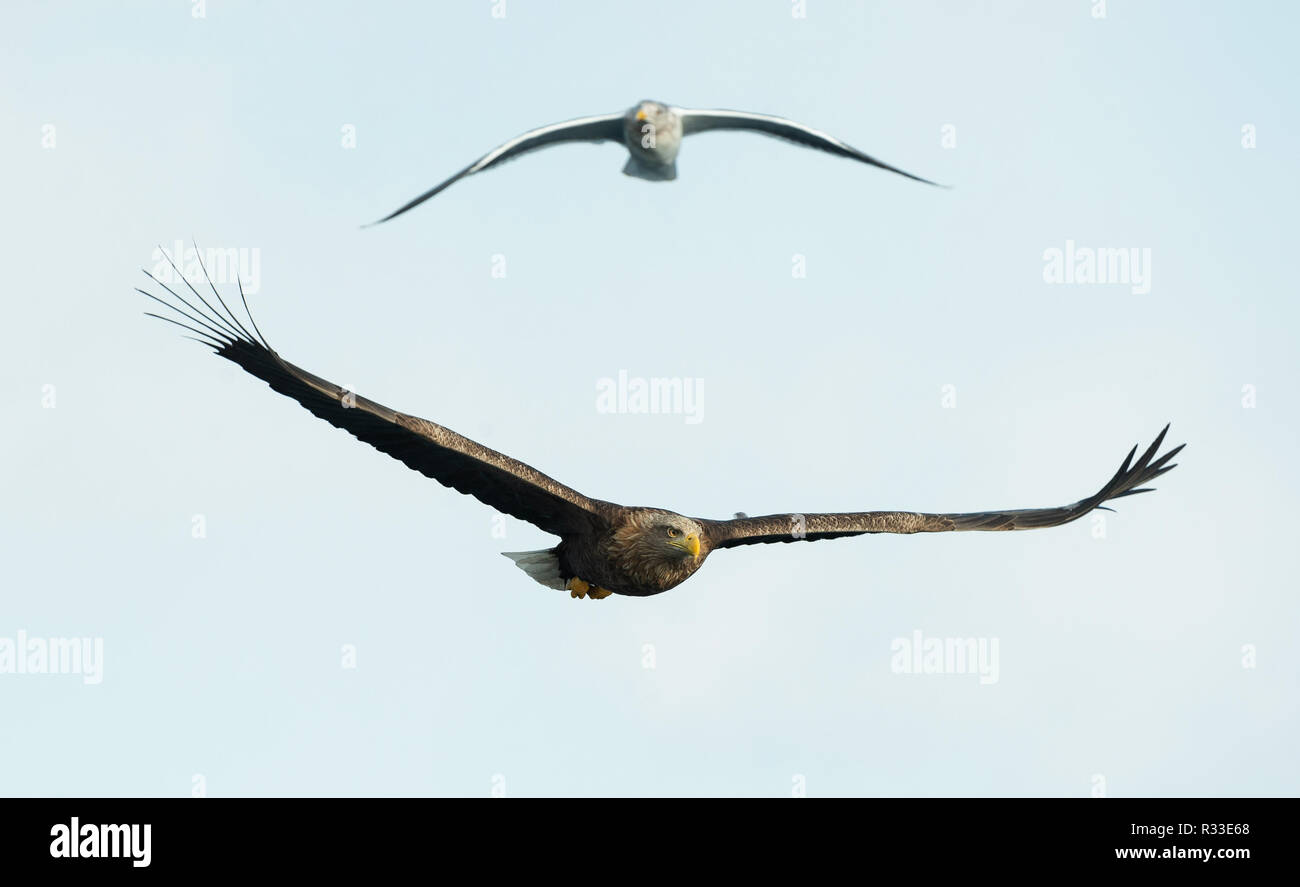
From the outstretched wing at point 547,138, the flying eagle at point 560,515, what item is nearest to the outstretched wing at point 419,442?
the flying eagle at point 560,515

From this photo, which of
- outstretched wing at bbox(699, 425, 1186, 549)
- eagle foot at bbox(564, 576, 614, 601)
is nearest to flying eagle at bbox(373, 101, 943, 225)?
outstretched wing at bbox(699, 425, 1186, 549)

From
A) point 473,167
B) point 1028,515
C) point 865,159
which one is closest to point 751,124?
point 865,159

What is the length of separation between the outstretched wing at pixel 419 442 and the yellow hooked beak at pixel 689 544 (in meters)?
0.65

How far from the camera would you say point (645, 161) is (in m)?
19.4

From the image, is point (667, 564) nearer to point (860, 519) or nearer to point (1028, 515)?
point (860, 519)

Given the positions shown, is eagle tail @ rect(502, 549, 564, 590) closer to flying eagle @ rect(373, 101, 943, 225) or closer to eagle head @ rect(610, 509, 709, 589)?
eagle head @ rect(610, 509, 709, 589)

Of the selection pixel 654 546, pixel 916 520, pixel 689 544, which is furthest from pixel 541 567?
pixel 916 520

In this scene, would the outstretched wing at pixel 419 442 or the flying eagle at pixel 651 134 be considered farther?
the flying eagle at pixel 651 134

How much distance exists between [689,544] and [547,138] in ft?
20.5

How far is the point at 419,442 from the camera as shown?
47.2 feet

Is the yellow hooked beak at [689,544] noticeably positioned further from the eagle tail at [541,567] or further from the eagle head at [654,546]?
the eagle tail at [541,567]

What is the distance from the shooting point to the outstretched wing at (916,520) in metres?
15.8

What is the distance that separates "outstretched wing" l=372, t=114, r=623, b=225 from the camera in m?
18.6

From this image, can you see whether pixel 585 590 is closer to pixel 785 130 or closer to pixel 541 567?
pixel 541 567
